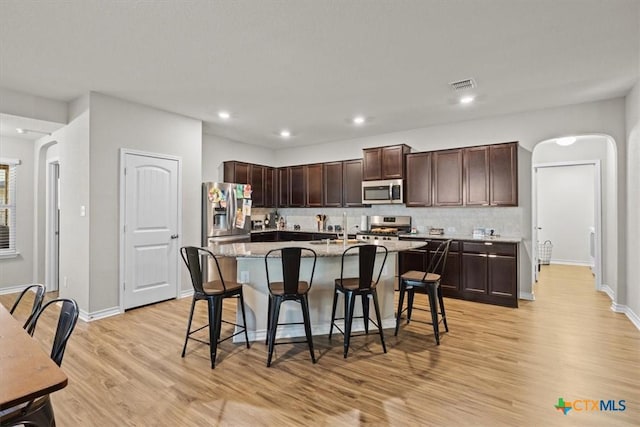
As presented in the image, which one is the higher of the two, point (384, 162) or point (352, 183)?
point (384, 162)

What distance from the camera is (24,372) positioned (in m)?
1.14

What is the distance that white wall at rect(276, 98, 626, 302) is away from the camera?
4289 mm

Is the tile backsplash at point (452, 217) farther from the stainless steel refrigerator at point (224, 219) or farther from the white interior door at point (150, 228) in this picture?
the white interior door at point (150, 228)

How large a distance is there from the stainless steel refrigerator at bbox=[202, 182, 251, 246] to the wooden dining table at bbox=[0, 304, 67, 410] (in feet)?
12.8

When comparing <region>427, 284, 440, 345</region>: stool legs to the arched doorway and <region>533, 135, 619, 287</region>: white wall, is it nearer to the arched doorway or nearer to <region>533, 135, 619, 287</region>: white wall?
<region>533, 135, 619, 287</region>: white wall

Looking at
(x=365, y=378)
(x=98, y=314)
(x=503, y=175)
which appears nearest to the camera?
(x=365, y=378)

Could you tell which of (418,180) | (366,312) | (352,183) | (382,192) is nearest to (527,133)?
(418,180)

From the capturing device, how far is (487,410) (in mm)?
2172

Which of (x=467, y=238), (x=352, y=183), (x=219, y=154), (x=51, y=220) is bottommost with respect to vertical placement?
(x=467, y=238)

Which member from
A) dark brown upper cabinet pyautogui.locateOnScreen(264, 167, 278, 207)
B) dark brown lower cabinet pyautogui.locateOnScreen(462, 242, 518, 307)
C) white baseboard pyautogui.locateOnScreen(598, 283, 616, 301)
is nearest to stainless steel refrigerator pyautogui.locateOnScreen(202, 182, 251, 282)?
dark brown upper cabinet pyautogui.locateOnScreen(264, 167, 278, 207)

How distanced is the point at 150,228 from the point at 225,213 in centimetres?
125

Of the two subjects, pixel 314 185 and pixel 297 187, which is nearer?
pixel 314 185

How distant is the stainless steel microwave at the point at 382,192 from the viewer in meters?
5.62

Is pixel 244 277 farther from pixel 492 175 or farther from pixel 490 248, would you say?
pixel 492 175
